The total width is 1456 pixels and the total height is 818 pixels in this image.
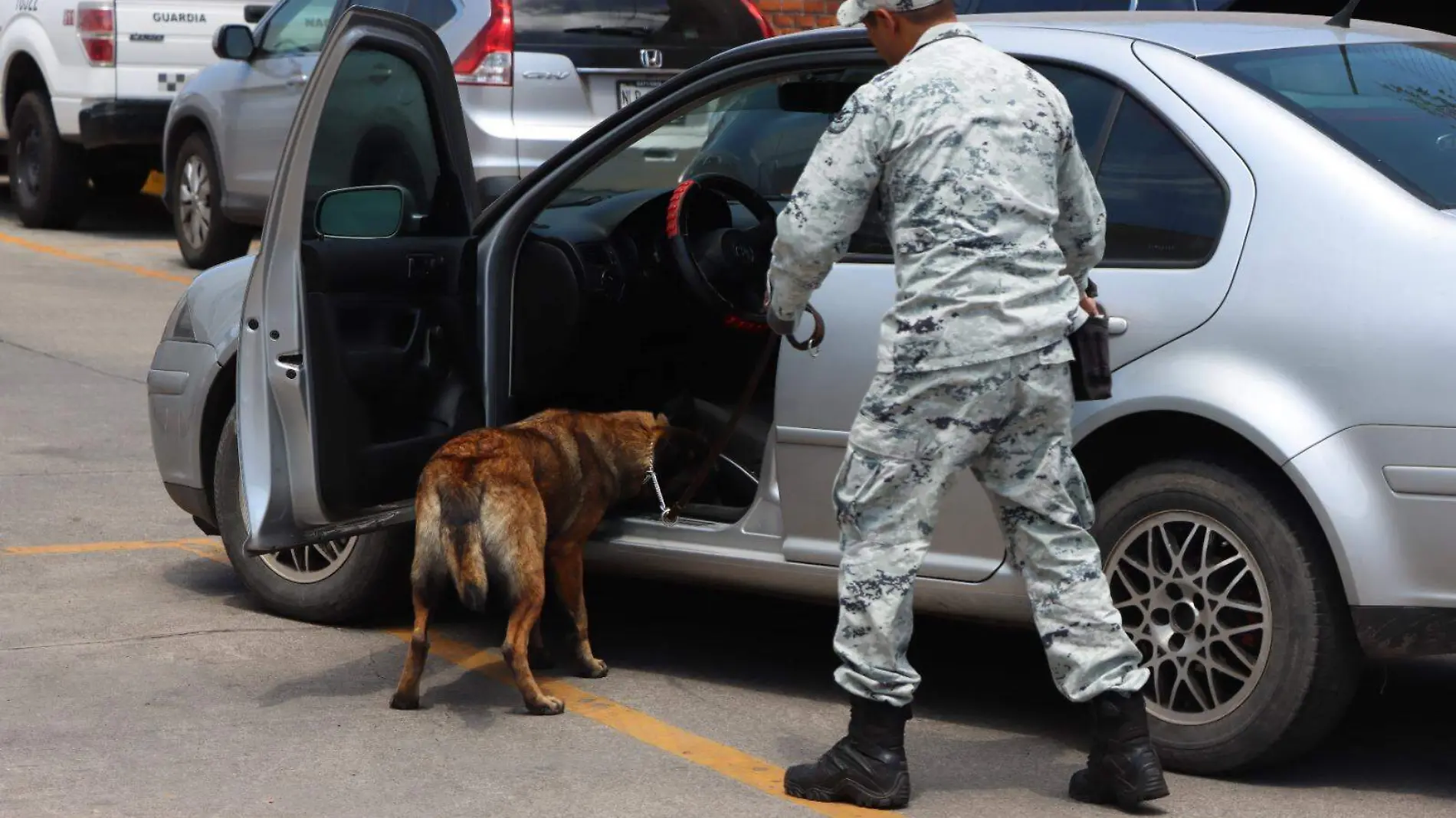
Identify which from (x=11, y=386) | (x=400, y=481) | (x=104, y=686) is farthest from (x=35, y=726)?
(x=11, y=386)

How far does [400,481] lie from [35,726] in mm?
1045

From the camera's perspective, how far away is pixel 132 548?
6570 mm

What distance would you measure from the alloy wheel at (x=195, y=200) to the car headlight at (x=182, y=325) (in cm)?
672

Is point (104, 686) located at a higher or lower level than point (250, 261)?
lower

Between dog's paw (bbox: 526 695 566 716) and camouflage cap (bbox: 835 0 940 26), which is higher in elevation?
camouflage cap (bbox: 835 0 940 26)

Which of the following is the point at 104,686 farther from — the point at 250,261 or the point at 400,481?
the point at 250,261

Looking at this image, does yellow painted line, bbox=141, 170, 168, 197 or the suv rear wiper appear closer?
the suv rear wiper

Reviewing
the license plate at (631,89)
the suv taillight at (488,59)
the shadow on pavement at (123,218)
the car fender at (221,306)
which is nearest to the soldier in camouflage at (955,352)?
the car fender at (221,306)

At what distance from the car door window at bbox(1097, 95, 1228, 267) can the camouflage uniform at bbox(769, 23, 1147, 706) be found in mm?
250

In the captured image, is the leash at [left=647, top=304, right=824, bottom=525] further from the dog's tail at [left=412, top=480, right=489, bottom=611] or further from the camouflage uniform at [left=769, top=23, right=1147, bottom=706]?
the camouflage uniform at [left=769, top=23, right=1147, bottom=706]

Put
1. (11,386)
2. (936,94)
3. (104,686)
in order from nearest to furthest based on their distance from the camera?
(936,94) < (104,686) < (11,386)

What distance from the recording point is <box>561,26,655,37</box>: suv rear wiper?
10.1m

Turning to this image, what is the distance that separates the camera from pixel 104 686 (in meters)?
5.04

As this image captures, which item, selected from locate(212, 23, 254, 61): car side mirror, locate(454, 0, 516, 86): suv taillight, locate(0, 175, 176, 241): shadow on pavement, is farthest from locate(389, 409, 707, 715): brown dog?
locate(0, 175, 176, 241): shadow on pavement
